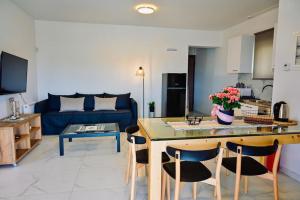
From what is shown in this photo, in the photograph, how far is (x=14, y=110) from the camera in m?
3.37

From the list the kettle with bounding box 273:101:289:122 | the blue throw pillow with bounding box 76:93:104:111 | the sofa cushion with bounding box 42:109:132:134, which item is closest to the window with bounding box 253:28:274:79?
the kettle with bounding box 273:101:289:122

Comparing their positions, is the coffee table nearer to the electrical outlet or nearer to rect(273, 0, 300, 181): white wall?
rect(273, 0, 300, 181): white wall

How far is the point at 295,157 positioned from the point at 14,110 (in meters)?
4.15

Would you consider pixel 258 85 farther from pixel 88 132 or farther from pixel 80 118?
pixel 80 118

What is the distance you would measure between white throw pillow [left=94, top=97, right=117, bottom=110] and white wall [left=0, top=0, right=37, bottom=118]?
4.76ft

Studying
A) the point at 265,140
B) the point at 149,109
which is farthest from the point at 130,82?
the point at 265,140

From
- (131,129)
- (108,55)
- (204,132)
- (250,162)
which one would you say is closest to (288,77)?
(250,162)

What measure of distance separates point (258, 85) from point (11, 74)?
4.72 metres

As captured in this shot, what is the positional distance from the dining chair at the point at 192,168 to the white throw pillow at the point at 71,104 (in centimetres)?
331

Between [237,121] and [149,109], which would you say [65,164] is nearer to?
[237,121]

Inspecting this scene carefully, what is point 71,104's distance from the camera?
4.74 metres

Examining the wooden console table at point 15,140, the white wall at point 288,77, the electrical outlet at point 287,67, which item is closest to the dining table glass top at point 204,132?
the white wall at point 288,77

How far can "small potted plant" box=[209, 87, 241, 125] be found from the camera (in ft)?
6.97

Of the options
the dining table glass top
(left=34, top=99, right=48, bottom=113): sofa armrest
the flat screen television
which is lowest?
(left=34, top=99, right=48, bottom=113): sofa armrest
